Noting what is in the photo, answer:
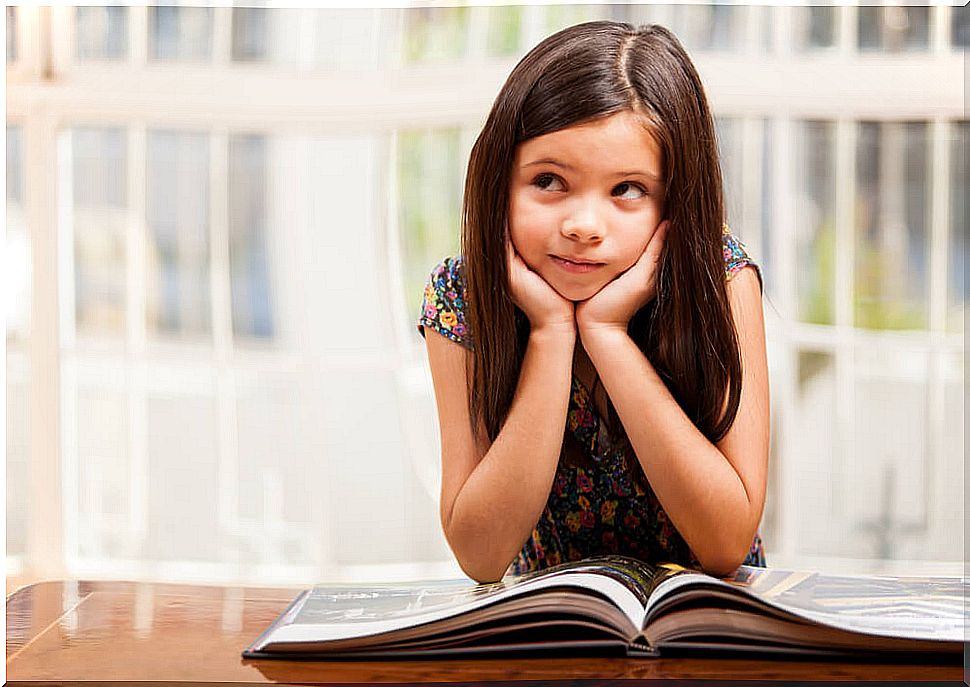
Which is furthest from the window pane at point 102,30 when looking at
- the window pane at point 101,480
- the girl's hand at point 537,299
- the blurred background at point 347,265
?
the girl's hand at point 537,299

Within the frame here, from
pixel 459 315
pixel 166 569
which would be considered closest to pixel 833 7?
pixel 459 315

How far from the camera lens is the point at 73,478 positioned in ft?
8.64

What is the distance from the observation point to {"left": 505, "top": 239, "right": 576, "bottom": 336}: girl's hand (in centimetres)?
112

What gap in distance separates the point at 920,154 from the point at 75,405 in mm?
2019

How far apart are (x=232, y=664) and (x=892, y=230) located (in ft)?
6.83

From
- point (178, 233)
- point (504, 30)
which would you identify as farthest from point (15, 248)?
point (504, 30)

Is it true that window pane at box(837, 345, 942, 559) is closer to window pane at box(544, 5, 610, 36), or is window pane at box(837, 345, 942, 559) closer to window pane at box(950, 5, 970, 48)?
window pane at box(950, 5, 970, 48)

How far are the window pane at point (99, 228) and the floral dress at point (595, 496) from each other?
5.21 feet

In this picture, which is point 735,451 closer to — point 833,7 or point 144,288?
point 833,7

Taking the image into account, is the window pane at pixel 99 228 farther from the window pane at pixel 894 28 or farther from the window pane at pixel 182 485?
the window pane at pixel 894 28

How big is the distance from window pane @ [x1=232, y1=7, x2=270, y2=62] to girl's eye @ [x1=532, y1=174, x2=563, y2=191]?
66.5 inches

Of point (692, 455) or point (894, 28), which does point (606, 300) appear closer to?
point (692, 455)

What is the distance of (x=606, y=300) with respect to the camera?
1.11 m

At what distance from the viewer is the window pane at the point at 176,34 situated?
8.36ft
